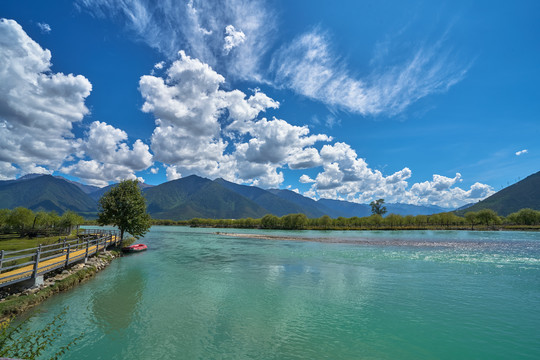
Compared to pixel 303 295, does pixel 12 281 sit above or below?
above

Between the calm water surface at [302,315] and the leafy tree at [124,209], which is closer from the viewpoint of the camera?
the calm water surface at [302,315]

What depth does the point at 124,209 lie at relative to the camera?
175 feet

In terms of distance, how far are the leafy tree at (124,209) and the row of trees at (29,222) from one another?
4233 cm

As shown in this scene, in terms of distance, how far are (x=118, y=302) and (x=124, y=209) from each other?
118ft

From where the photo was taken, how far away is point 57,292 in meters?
23.5

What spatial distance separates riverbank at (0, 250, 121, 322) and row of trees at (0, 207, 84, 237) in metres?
63.4

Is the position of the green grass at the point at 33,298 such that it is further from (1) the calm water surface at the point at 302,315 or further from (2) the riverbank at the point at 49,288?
(1) the calm water surface at the point at 302,315

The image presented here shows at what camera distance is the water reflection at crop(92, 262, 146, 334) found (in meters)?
17.6

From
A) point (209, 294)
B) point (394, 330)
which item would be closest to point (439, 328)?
point (394, 330)

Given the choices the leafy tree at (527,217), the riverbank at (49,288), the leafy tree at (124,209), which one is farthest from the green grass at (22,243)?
the leafy tree at (527,217)

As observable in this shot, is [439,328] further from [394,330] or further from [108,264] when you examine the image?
[108,264]

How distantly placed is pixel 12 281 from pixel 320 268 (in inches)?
1289

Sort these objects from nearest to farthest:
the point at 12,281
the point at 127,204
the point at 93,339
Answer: the point at 93,339
the point at 12,281
the point at 127,204

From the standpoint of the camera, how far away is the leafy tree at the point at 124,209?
52606 mm
